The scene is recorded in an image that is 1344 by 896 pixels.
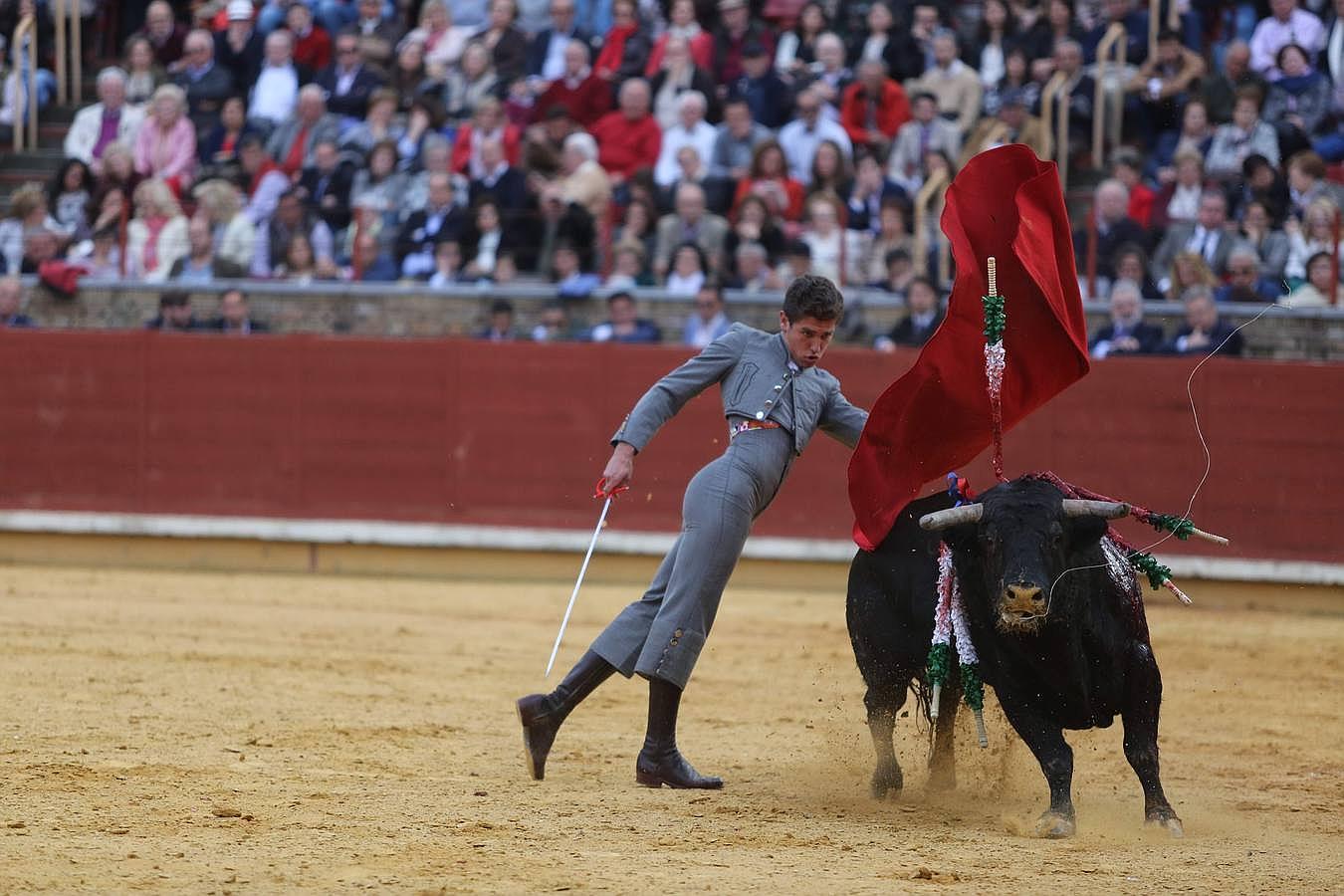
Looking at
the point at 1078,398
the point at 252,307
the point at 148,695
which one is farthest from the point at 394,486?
the point at 148,695

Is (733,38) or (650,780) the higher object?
(733,38)

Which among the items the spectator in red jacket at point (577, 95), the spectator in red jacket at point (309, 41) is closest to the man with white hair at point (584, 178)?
the spectator in red jacket at point (577, 95)

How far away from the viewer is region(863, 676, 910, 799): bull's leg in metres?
5.51

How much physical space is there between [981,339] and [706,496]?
2.97 feet

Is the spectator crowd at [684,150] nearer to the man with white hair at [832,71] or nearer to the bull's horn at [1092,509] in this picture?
the man with white hair at [832,71]

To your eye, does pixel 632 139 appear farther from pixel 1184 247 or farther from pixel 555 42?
pixel 1184 247

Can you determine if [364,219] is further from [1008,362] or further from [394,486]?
[1008,362]

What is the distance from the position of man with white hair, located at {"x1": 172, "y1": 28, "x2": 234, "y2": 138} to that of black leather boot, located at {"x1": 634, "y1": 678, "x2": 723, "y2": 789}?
30.9 feet

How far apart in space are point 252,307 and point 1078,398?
5295mm

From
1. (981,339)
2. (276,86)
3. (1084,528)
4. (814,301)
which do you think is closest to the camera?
(1084,528)

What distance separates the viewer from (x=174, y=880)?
4098 millimetres

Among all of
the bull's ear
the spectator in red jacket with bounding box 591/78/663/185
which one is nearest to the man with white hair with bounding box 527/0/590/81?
the spectator in red jacket with bounding box 591/78/663/185

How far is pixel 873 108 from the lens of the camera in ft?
40.0

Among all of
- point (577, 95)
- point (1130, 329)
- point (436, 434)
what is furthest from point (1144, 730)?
point (577, 95)
